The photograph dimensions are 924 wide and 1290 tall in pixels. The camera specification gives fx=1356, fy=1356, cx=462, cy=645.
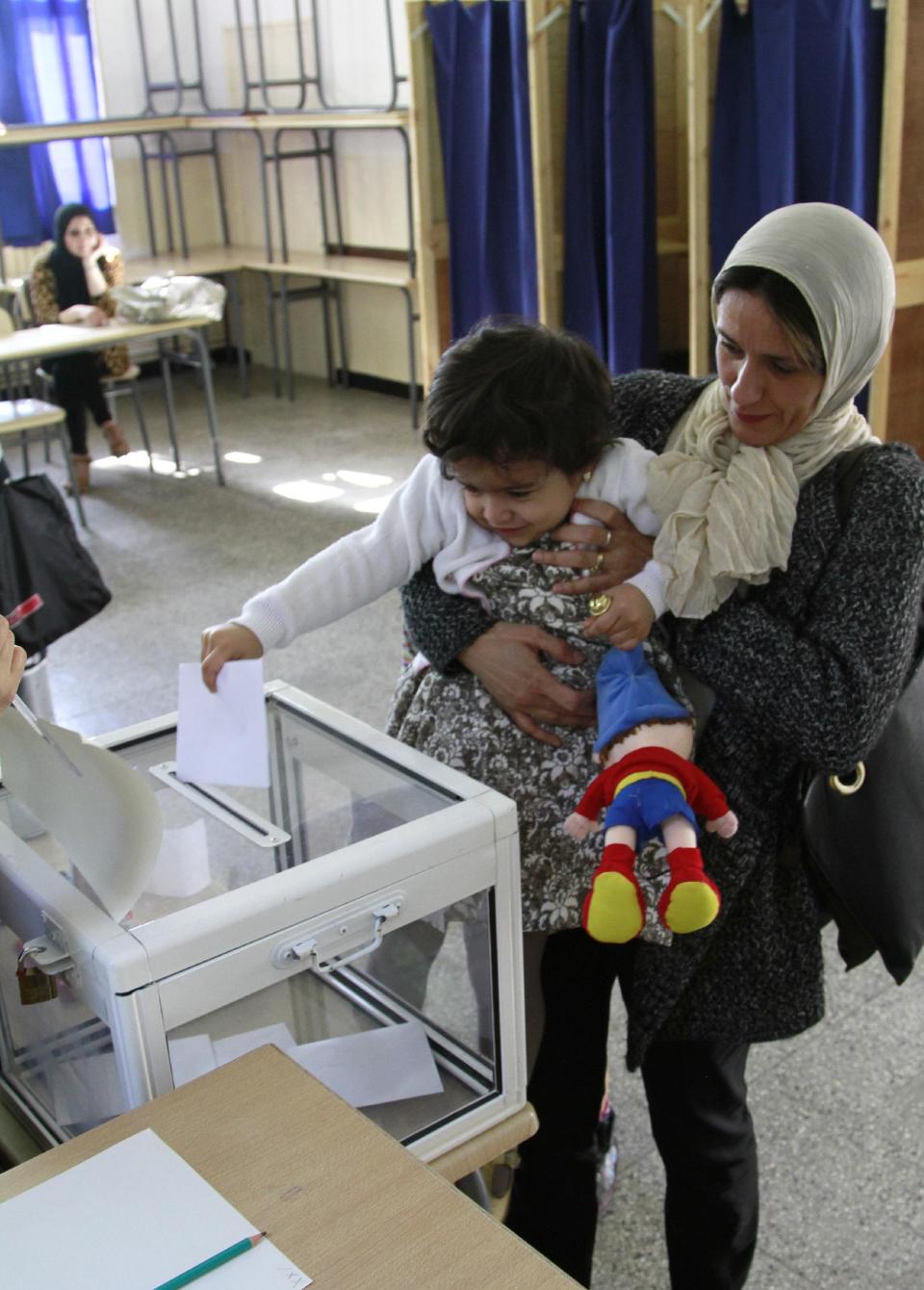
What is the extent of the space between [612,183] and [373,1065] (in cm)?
314

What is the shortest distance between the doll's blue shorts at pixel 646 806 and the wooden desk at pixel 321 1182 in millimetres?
360

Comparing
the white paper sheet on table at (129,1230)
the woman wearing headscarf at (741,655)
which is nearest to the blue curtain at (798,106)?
the woman wearing headscarf at (741,655)

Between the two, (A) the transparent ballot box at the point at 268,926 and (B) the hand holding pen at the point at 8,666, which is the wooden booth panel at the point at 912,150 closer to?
(A) the transparent ballot box at the point at 268,926

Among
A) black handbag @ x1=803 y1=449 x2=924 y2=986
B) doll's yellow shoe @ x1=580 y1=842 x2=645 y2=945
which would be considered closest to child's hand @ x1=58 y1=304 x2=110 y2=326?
black handbag @ x1=803 y1=449 x2=924 y2=986

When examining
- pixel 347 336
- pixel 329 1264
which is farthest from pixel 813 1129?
pixel 347 336

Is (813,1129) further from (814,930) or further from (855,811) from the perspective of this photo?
(855,811)

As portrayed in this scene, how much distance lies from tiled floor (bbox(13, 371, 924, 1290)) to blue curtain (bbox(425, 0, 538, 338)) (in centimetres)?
99

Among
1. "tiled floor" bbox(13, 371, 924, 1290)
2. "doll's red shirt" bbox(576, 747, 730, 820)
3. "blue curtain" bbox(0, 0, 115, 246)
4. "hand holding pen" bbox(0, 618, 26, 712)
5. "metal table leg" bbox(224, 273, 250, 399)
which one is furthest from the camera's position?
"metal table leg" bbox(224, 273, 250, 399)

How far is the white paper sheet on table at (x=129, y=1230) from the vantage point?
29.1 inches

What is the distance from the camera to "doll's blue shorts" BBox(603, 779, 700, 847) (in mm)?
1125

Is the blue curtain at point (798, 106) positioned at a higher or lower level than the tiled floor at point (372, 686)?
higher

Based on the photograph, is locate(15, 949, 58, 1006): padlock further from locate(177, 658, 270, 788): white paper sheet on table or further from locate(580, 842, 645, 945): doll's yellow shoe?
locate(580, 842, 645, 945): doll's yellow shoe

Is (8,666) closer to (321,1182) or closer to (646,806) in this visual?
(321,1182)

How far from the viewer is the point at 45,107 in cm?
669
